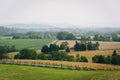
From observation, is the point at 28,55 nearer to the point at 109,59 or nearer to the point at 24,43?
the point at 109,59

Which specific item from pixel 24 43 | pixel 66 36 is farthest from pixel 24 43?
pixel 66 36

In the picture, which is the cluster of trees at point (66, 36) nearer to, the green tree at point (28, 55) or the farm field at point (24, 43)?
the farm field at point (24, 43)

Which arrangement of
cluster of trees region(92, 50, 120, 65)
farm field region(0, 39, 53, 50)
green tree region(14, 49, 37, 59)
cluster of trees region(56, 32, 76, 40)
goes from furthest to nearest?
cluster of trees region(56, 32, 76, 40)
farm field region(0, 39, 53, 50)
green tree region(14, 49, 37, 59)
cluster of trees region(92, 50, 120, 65)

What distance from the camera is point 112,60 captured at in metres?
69.8

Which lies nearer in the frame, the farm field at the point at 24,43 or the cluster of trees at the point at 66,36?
the farm field at the point at 24,43

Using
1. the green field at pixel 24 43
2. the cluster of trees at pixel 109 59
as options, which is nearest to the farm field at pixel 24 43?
the green field at pixel 24 43

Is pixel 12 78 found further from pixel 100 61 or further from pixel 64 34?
pixel 64 34

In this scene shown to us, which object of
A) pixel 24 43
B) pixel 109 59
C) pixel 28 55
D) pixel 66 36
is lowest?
pixel 109 59

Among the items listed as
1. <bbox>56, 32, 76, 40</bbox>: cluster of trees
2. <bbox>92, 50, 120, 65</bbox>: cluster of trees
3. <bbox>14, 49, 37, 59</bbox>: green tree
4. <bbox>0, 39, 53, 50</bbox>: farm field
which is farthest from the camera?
<bbox>56, 32, 76, 40</bbox>: cluster of trees

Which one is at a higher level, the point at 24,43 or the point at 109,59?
the point at 24,43

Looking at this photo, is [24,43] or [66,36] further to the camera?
[66,36]

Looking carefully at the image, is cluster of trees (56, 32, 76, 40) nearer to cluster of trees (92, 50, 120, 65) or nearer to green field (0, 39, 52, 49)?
green field (0, 39, 52, 49)

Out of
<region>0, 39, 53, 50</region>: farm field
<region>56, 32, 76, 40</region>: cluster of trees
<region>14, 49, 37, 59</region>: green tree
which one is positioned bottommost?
<region>14, 49, 37, 59</region>: green tree

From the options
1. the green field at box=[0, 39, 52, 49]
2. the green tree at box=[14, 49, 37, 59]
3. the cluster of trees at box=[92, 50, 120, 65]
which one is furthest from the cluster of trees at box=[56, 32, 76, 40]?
the cluster of trees at box=[92, 50, 120, 65]
